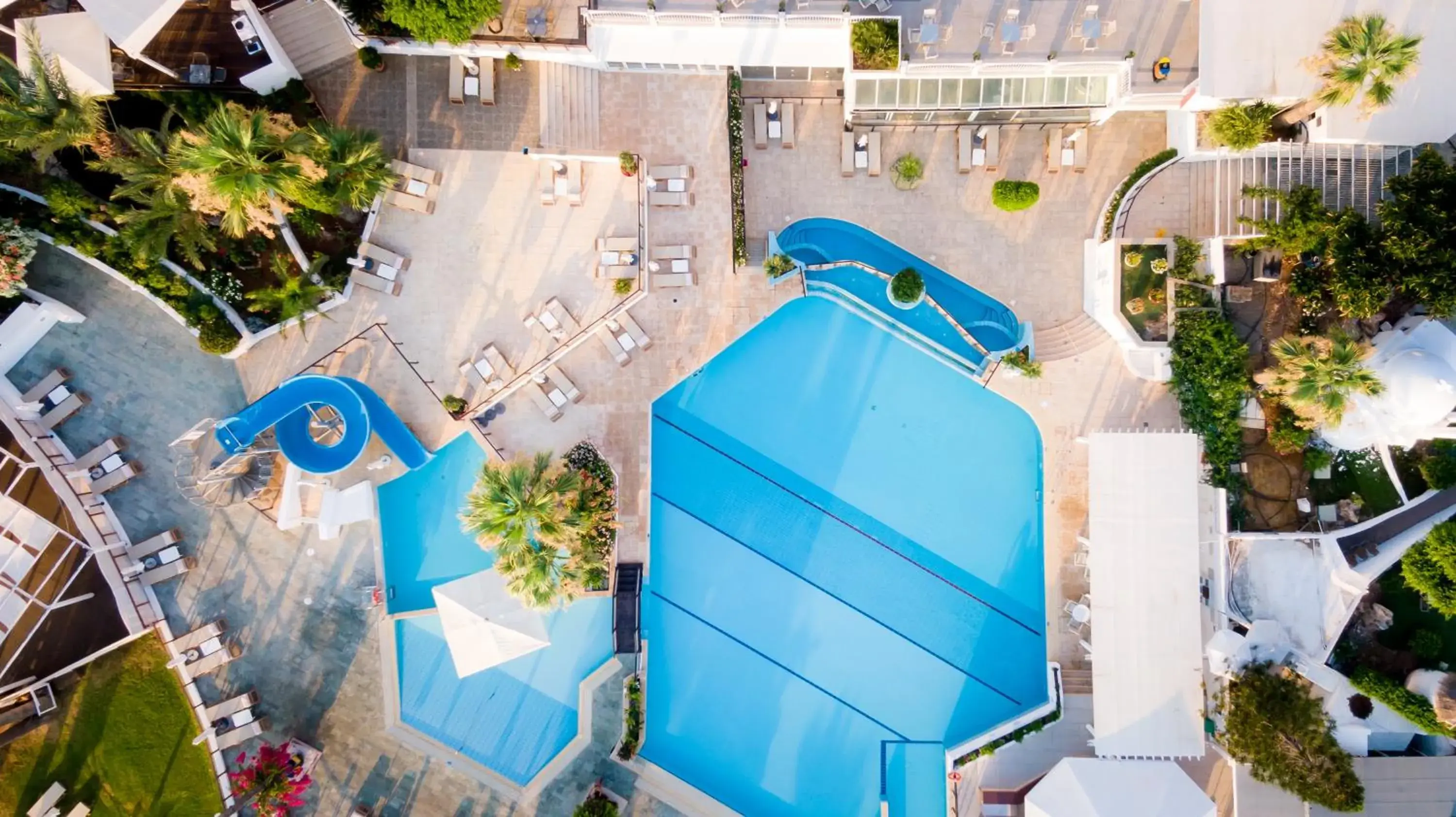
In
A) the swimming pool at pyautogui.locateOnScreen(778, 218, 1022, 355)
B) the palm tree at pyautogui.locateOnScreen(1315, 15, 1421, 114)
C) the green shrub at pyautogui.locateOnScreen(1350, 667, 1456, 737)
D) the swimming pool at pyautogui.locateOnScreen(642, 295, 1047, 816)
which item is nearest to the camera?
the palm tree at pyautogui.locateOnScreen(1315, 15, 1421, 114)

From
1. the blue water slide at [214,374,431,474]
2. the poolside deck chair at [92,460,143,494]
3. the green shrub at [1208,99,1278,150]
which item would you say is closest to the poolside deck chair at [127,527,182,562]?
the poolside deck chair at [92,460,143,494]

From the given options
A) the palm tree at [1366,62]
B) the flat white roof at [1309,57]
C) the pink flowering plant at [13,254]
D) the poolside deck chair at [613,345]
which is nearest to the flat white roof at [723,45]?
the poolside deck chair at [613,345]

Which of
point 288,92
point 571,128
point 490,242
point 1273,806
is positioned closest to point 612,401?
point 490,242

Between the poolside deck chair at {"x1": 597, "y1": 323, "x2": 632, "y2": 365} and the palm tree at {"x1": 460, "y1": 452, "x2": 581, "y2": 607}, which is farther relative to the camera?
the poolside deck chair at {"x1": 597, "y1": 323, "x2": 632, "y2": 365}

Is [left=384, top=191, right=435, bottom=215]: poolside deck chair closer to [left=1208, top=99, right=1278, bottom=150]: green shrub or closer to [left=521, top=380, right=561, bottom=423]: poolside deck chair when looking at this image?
[left=521, top=380, right=561, bottom=423]: poolside deck chair

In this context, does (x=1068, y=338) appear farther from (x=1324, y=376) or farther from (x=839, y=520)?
(x=839, y=520)

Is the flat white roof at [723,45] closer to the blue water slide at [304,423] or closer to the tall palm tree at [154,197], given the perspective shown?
the tall palm tree at [154,197]
